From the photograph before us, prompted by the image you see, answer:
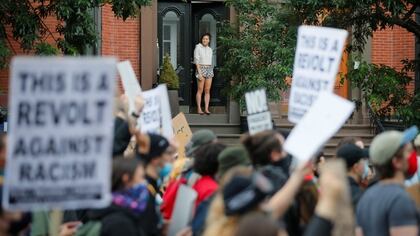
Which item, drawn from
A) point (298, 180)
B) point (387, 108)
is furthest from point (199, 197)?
point (387, 108)

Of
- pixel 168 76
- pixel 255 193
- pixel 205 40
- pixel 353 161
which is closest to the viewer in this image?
pixel 255 193

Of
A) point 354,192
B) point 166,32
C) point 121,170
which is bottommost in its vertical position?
point 354,192

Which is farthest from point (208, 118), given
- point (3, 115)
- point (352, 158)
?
point (352, 158)

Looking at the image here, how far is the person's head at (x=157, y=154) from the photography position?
632 cm

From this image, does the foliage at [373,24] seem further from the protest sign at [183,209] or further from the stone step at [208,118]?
the protest sign at [183,209]

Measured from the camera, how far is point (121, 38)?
1814cm

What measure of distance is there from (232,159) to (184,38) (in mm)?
13879

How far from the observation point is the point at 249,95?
316 inches

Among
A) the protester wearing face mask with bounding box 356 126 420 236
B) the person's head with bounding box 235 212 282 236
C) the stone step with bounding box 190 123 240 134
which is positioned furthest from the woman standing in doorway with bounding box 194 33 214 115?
the person's head with bounding box 235 212 282 236

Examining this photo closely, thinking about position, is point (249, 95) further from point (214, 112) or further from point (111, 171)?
point (214, 112)

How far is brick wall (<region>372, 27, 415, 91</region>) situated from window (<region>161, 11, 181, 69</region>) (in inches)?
176

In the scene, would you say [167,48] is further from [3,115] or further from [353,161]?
[353,161]

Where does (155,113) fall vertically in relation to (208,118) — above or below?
above

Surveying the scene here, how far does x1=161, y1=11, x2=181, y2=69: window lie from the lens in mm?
19391
